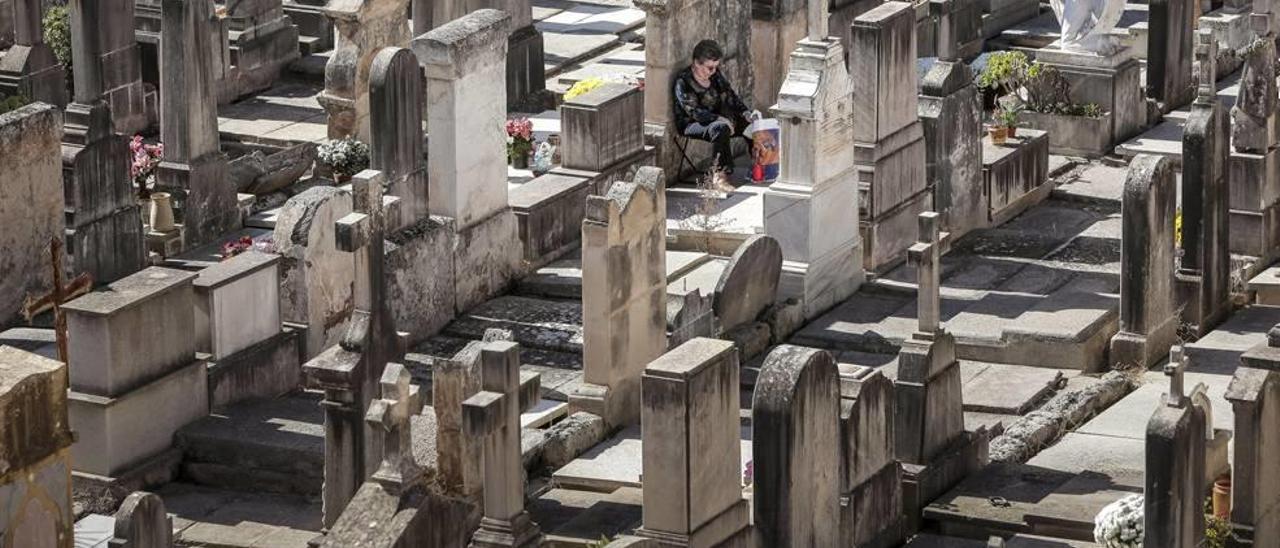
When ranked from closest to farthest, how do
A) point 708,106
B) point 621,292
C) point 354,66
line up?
point 621,292
point 708,106
point 354,66

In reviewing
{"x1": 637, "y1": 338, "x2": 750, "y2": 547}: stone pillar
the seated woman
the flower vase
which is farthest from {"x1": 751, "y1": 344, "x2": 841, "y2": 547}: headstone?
the flower vase

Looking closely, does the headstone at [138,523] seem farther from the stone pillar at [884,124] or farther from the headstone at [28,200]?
the stone pillar at [884,124]

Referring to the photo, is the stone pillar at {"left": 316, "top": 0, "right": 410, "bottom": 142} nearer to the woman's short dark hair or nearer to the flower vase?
the flower vase

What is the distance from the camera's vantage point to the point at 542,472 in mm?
23734

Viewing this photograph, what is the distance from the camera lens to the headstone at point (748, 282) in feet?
83.8

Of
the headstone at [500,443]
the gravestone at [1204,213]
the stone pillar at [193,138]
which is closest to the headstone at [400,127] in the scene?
the stone pillar at [193,138]

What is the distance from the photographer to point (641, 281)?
2467 cm

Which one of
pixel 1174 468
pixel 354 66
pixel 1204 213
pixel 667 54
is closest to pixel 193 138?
pixel 354 66

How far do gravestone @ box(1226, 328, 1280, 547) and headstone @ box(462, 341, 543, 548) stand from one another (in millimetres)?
4101

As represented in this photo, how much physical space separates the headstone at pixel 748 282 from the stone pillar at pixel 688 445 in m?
4.55

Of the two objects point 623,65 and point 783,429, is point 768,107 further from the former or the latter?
point 783,429

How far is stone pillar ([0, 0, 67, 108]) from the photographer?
31.2 metres

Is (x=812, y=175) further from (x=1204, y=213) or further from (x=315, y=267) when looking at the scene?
(x=315, y=267)

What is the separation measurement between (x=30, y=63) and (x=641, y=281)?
851 cm
